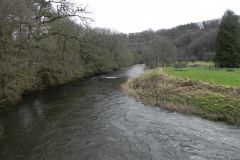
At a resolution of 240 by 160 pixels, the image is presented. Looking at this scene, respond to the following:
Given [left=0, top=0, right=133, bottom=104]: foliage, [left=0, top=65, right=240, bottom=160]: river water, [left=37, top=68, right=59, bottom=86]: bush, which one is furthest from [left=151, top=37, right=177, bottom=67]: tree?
[left=0, top=65, right=240, bottom=160]: river water

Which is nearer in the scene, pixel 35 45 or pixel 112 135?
pixel 112 135

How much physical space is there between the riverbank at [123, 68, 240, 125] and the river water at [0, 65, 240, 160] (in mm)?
979

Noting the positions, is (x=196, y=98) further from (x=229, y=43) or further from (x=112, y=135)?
(x=229, y=43)

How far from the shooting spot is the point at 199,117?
18.1 metres

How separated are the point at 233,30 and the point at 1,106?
33.1 meters

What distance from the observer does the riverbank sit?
17531 mm

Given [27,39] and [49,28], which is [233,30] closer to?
[49,28]

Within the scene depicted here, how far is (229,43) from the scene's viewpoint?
1542 inches

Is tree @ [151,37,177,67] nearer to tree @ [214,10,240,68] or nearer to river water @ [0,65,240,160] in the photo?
tree @ [214,10,240,68]

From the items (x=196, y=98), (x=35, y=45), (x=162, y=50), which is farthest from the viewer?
(x=162, y=50)

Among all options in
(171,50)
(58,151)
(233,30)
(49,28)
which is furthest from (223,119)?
(171,50)

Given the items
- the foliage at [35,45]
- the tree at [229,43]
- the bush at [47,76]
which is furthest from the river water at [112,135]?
the tree at [229,43]

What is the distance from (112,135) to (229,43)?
30262 mm

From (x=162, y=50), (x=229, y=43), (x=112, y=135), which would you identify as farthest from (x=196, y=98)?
(x=162, y=50)
